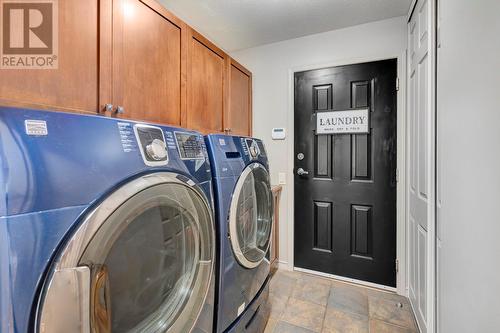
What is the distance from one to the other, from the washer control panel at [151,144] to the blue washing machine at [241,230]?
0.33 m

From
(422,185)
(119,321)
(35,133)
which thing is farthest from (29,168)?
(422,185)

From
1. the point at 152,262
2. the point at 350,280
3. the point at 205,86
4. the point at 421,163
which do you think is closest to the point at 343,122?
the point at 421,163

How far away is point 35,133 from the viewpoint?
0.49 meters

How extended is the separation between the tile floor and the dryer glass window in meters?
1.03

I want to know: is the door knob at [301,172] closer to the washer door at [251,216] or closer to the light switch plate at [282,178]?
the light switch plate at [282,178]

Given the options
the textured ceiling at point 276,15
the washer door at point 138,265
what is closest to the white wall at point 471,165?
the washer door at point 138,265

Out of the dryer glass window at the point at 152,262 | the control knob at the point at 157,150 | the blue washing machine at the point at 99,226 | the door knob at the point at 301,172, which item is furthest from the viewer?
the door knob at the point at 301,172

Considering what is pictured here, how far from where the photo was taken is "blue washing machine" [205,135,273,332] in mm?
1064

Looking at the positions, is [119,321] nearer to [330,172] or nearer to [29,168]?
[29,168]

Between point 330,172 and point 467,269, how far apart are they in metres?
1.58

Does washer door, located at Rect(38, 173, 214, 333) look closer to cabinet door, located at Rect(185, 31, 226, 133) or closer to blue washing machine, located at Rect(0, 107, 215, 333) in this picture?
blue washing machine, located at Rect(0, 107, 215, 333)

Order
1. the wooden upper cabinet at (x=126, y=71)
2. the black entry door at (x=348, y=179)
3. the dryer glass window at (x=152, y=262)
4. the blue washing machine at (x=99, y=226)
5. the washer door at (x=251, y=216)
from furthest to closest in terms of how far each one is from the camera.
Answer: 1. the black entry door at (x=348, y=179)
2. the washer door at (x=251, y=216)
3. the wooden upper cabinet at (x=126, y=71)
4. the dryer glass window at (x=152, y=262)
5. the blue washing machine at (x=99, y=226)

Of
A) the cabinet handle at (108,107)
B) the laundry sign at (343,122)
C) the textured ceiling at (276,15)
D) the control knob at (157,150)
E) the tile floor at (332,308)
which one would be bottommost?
the tile floor at (332,308)

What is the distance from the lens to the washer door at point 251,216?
117 cm
